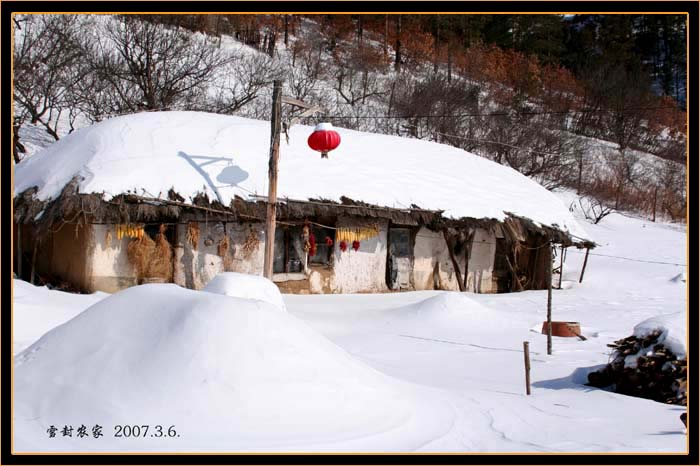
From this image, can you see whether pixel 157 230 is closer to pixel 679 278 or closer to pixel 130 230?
pixel 130 230

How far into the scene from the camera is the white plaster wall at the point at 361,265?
16.7m

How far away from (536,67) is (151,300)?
38689mm

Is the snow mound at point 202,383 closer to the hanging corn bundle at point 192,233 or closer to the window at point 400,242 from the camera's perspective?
the hanging corn bundle at point 192,233

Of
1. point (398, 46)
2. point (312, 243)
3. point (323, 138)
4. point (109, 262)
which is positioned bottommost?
point (109, 262)

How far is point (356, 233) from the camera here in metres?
16.9

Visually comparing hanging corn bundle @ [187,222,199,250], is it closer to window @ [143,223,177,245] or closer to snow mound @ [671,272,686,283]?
window @ [143,223,177,245]

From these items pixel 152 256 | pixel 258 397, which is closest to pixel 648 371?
pixel 258 397

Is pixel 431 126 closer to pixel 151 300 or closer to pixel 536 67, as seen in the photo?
pixel 536 67

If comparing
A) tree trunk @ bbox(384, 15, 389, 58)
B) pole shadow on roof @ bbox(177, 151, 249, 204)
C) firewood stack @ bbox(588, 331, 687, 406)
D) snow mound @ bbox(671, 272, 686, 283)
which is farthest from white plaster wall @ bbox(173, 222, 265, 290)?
tree trunk @ bbox(384, 15, 389, 58)

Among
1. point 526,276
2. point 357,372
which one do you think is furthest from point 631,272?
point 357,372

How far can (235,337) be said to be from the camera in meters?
5.04

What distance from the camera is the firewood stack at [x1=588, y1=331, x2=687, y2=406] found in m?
7.00

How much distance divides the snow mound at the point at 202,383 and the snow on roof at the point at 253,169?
30.9 ft

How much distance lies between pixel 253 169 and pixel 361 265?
3.53 meters
